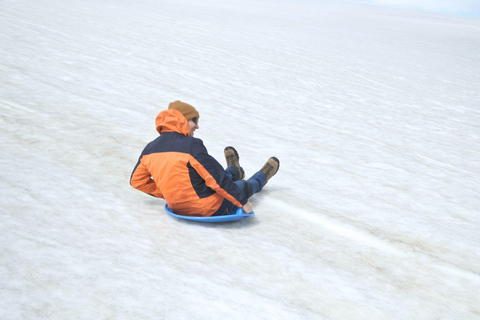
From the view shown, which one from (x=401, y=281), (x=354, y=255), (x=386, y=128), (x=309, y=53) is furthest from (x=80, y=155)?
(x=309, y=53)

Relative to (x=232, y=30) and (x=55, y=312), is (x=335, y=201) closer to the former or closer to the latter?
(x=55, y=312)

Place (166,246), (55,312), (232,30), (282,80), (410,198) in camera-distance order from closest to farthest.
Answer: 1. (55,312)
2. (166,246)
3. (410,198)
4. (282,80)
5. (232,30)

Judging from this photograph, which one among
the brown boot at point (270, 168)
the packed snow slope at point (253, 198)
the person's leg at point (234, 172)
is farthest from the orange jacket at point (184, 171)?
the brown boot at point (270, 168)

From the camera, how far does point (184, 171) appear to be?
295cm

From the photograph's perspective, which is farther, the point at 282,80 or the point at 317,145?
the point at 282,80

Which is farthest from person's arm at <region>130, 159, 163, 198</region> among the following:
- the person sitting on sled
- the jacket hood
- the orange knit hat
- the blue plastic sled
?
the orange knit hat

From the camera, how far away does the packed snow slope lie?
96.0 inches

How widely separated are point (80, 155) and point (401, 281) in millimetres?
2850

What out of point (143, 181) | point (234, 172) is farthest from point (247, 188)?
point (143, 181)

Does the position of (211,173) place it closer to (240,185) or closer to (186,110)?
(186,110)

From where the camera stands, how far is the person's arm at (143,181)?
3191mm

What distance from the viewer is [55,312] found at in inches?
82.2

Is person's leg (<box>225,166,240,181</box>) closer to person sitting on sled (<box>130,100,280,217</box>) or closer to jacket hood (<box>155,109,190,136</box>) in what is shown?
person sitting on sled (<box>130,100,280,217</box>)

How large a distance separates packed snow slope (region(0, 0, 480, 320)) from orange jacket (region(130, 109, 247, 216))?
20 cm
